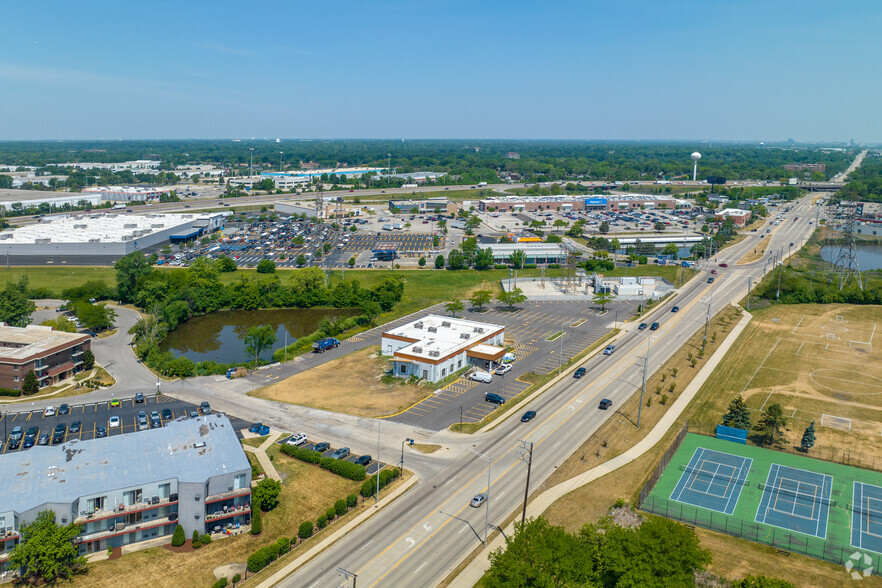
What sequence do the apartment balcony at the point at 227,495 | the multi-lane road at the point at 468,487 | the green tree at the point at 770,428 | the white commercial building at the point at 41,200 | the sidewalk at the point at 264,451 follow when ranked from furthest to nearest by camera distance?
the white commercial building at the point at 41,200
the green tree at the point at 770,428
the sidewalk at the point at 264,451
the apartment balcony at the point at 227,495
the multi-lane road at the point at 468,487

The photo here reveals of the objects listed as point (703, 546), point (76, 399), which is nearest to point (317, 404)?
point (76, 399)

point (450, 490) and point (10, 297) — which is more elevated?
point (10, 297)

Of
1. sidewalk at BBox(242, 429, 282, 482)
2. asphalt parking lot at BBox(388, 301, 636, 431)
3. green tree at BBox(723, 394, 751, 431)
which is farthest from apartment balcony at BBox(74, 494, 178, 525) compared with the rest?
green tree at BBox(723, 394, 751, 431)

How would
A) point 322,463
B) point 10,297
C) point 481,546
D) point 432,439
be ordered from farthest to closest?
1. point 10,297
2. point 432,439
3. point 322,463
4. point 481,546

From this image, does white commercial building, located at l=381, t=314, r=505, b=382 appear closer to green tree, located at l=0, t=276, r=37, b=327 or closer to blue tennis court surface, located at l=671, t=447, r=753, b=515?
blue tennis court surface, located at l=671, t=447, r=753, b=515

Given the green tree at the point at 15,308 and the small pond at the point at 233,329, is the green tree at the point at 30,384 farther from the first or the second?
the green tree at the point at 15,308

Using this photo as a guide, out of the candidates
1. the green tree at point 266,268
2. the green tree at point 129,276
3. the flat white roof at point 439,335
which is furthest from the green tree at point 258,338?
the green tree at point 266,268

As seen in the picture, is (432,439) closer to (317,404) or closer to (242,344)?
(317,404)
